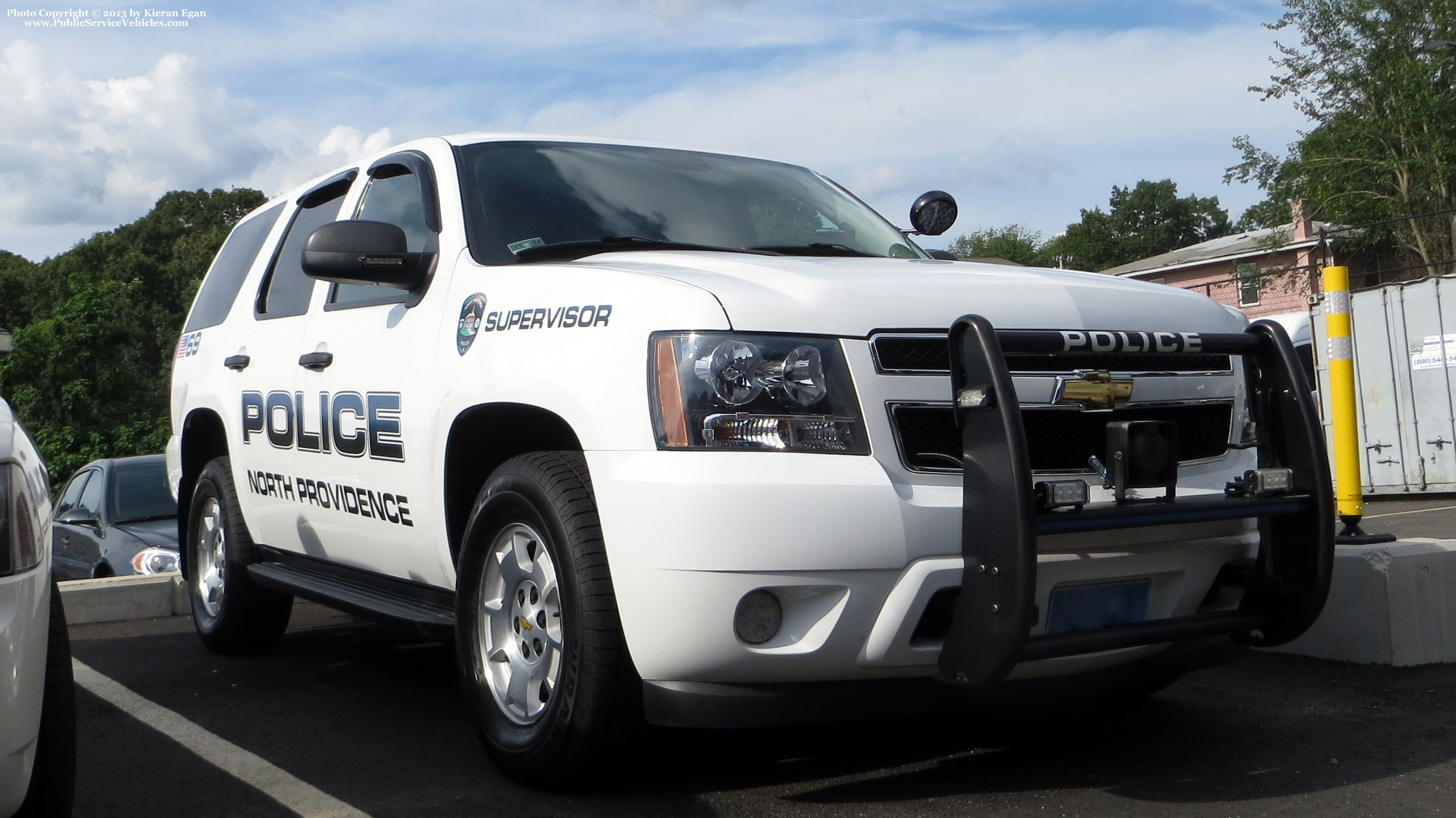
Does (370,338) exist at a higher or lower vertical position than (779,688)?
higher

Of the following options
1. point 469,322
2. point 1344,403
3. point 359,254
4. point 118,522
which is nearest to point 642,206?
point 469,322

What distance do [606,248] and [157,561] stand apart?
20.1ft

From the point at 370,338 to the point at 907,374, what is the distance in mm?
2036

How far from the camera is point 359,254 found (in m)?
4.18

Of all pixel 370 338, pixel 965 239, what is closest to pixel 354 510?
pixel 370 338

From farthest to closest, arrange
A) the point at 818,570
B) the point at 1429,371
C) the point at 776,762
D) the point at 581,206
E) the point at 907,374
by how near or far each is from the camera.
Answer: the point at 1429,371 → the point at 581,206 → the point at 776,762 → the point at 907,374 → the point at 818,570

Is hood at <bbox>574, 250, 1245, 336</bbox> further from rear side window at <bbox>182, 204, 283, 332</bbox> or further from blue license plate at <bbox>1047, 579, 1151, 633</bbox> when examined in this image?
rear side window at <bbox>182, 204, 283, 332</bbox>

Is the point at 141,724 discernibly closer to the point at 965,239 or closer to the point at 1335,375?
the point at 1335,375

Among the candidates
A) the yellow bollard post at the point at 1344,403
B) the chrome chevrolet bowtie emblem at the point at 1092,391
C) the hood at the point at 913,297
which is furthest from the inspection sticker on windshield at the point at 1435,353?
the chrome chevrolet bowtie emblem at the point at 1092,391

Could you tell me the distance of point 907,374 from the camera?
10.6 ft

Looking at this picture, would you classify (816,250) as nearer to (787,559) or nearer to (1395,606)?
(787,559)

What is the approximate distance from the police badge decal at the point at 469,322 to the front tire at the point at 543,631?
42 centimetres

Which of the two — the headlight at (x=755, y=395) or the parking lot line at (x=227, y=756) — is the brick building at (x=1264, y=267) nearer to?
the parking lot line at (x=227, y=756)

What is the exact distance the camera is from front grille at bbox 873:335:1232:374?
3225 mm
